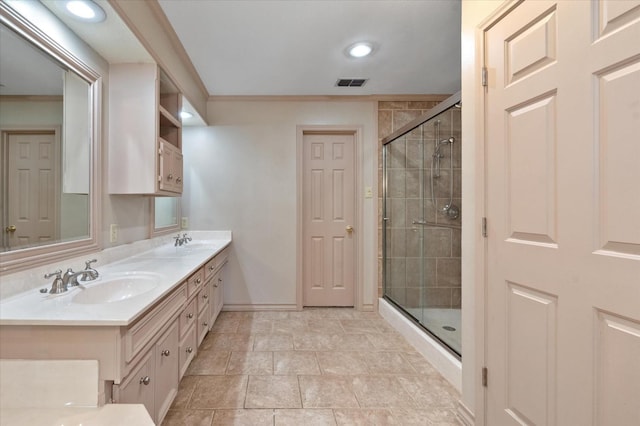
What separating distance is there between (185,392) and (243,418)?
19.0 inches

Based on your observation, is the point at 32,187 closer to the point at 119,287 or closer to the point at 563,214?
the point at 119,287

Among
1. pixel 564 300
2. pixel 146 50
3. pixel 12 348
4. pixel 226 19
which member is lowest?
pixel 12 348

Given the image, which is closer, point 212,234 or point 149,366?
point 149,366

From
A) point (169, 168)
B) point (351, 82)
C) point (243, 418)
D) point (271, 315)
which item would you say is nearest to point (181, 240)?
point (169, 168)

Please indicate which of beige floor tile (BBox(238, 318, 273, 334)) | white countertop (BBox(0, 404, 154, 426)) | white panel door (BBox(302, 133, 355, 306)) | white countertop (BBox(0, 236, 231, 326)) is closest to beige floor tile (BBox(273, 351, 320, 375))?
beige floor tile (BBox(238, 318, 273, 334))

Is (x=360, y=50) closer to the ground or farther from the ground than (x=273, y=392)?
farther from the ground

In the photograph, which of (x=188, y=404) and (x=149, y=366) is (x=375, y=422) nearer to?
(x=188, y=404)

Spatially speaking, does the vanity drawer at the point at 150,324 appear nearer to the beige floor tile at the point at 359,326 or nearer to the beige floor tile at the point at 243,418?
the beige floor tile at the point at 243,418

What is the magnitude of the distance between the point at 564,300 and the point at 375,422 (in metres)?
1.19

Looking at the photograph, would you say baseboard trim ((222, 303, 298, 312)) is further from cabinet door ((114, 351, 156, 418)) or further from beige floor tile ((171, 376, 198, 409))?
cabinet door ((114, 351, 156, 418))

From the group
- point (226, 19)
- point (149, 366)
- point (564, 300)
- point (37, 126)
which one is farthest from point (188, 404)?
point (226, 19)

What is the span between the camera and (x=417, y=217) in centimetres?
292

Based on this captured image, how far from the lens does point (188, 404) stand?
172 cm

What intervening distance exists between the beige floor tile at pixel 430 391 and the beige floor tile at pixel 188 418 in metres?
1.26
